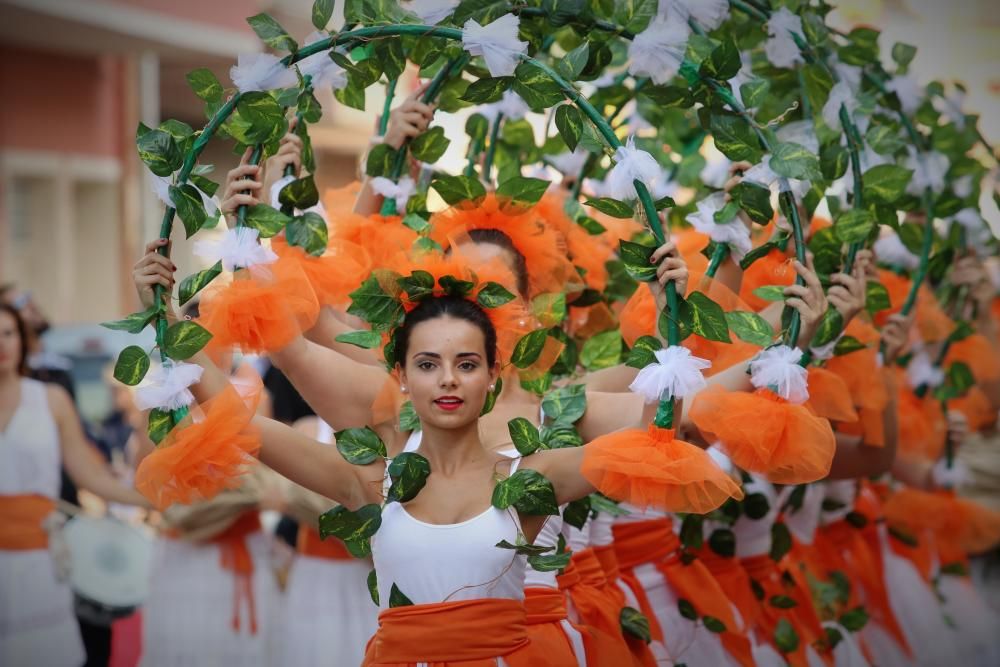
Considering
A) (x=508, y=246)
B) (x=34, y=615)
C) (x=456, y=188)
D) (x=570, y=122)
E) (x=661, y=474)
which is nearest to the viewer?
(x=661, y=474)

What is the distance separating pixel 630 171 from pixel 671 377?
39cm

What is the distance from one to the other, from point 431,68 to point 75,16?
7.74m

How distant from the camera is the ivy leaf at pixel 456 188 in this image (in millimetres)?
2580

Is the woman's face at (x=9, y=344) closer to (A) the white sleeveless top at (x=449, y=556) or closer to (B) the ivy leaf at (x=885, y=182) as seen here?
(A) the white sleeveless top at (x=449, y=556)

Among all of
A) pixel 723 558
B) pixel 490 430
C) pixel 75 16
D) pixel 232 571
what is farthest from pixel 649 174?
pixel 75 16

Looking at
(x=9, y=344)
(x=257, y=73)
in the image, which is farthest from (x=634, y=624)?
(x=9, y=344)

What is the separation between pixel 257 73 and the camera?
229cm

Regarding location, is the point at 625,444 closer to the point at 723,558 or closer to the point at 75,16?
the point at 723,558

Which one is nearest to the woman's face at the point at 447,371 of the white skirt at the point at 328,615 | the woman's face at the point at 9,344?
the white skirt at the point at 328,615

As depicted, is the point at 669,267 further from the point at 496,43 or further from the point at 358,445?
the point at 358,445

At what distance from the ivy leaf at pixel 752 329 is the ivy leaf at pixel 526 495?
499mm

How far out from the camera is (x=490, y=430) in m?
2.52

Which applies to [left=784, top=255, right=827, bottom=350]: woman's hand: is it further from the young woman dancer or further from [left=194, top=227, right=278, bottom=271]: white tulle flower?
the young woman dancer

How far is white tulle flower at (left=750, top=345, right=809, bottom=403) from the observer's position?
7.44 ft
